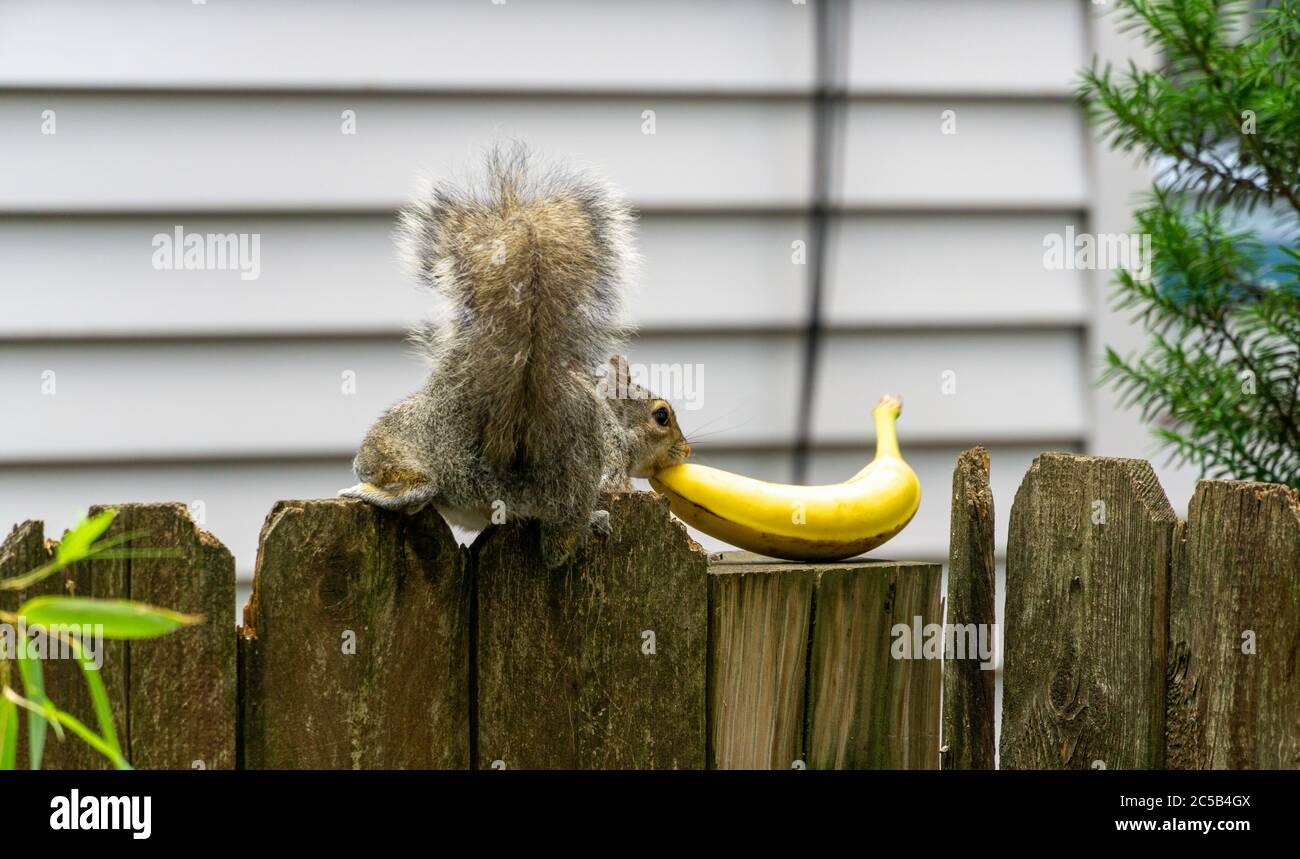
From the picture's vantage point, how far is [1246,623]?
1.37 m

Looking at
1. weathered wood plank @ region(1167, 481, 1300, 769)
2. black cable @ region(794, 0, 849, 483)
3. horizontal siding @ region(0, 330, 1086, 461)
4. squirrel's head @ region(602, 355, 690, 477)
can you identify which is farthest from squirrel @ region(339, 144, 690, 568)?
black cable @ region(794, 0, 849, 483)

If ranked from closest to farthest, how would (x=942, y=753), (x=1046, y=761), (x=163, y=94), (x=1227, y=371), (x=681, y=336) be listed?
1. (x=1046, y=761)
2. (x=942, y=753)
3. (x=1227, y=371)
4. (x=163, y=94)
5. (x=681, y=336)

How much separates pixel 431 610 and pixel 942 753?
75 cm

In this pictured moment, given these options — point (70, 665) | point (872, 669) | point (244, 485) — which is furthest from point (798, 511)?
point (244, 485)

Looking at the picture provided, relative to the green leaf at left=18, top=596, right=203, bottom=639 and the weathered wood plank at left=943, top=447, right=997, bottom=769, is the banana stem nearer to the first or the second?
the weathered wood plank at left=943, top=447, right=997, bottom=769

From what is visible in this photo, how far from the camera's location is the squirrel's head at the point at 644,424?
178 cm

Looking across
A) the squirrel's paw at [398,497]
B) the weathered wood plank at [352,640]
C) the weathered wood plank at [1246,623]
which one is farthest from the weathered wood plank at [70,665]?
the weathered wood plank at [1246,623]

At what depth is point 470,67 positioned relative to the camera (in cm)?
239

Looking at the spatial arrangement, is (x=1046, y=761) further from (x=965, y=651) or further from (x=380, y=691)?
(x=380, y=691)

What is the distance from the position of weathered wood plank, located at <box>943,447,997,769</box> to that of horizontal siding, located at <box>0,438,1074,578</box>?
3.01 ft

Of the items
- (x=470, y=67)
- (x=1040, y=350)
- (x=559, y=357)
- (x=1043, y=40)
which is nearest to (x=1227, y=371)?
(x=1040, y=350)

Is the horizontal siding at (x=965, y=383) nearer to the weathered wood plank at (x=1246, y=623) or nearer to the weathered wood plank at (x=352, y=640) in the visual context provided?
the weathered wood plank at (x=1246, y=623)

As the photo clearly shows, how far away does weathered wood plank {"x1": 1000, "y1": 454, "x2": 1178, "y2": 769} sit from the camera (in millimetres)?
1439

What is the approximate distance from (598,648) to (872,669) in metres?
0.36
